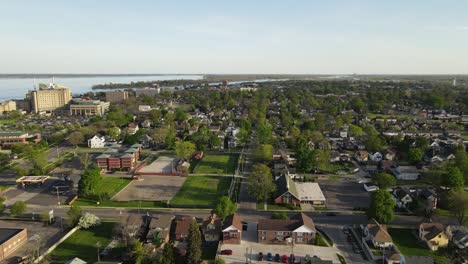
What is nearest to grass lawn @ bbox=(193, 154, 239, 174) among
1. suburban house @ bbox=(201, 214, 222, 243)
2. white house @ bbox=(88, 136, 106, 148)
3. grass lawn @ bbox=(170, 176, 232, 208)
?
grass lawn @ bbox=(170, 176, 232, 208)

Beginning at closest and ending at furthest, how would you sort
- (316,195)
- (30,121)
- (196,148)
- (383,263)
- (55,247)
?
(383,263), (55,247), (316,195), (196,148), (30,121)

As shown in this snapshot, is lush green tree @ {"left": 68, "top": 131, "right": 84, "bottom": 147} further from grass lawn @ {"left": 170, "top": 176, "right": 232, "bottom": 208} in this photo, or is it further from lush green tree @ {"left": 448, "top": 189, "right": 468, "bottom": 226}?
lush green tree @ {"left": 448, "top": 189, "right": 468, "bottom": 226}

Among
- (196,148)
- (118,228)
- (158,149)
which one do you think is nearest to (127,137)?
(158,149)

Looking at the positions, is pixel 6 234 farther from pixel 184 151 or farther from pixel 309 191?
pixel 309 191

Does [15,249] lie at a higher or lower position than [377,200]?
lower

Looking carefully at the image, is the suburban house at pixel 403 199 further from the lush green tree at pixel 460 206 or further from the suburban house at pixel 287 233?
the suburban house at pixel 287 233

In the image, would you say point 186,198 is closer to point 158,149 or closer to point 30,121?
point 158,149

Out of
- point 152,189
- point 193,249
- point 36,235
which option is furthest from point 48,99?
point 193,249
